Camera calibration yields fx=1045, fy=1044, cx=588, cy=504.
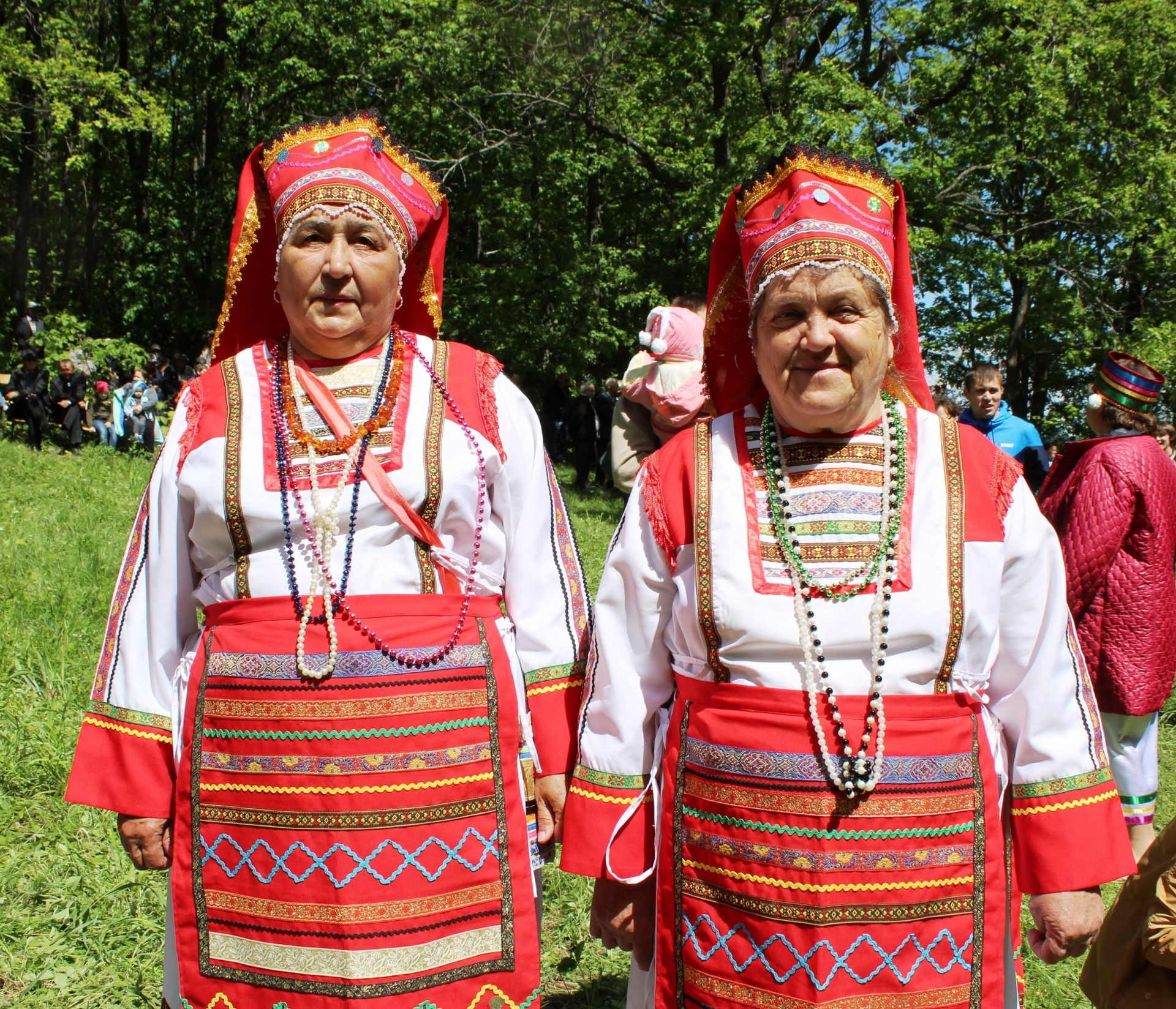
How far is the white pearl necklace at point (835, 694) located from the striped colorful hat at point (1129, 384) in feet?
9.82

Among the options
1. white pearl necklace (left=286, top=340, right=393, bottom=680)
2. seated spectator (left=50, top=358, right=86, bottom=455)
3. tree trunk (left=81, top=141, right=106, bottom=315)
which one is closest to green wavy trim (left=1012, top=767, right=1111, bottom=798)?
white pearl necklace (left=286, top=340, right=393, bottom=680)

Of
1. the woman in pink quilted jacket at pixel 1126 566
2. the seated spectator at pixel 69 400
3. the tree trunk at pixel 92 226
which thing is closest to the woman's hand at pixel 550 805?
the woman in pink quilted jacket at pixel 1126 566

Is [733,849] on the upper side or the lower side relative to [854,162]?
lower

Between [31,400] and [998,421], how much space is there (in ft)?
44.3

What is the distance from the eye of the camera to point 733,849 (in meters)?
2.01

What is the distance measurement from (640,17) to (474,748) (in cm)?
1810

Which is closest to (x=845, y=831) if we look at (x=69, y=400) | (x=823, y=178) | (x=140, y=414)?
(x=823, y=178)

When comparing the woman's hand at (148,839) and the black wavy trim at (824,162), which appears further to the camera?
the woman's hand at (148,839)

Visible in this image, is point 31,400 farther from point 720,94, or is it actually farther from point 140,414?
point 720,94

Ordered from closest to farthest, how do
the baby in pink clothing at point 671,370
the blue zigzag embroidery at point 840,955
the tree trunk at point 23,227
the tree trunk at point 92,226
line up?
the blue zigzag embroidery at point 840,955 < the baby in pink clothing at point 671,370 < the tree trunk at point 23,227 < the tree trunk at point 92,226

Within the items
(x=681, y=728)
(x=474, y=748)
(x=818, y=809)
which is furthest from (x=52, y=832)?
(x=818, y=809)

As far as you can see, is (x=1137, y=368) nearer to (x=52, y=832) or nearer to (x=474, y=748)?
(x=474, y=748)

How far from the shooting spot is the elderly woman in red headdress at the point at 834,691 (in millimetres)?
1964

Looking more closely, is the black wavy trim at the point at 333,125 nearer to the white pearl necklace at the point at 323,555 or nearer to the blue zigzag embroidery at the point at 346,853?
the white pearl necklace at the point at 323,555
